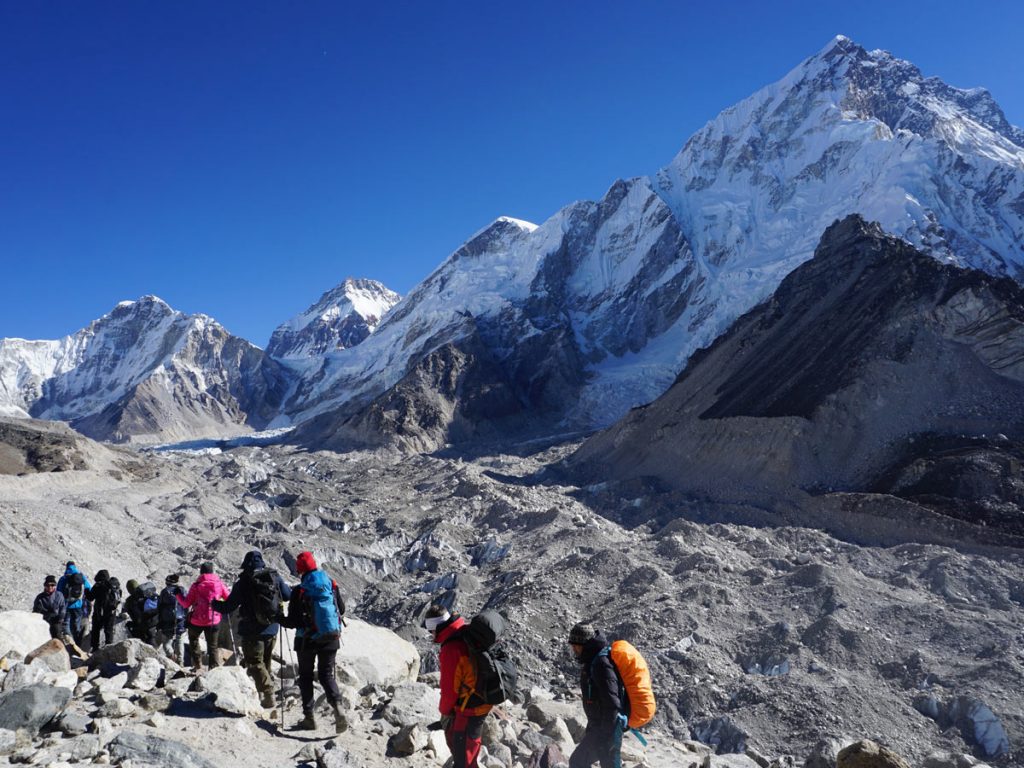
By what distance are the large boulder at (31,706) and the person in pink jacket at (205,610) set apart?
103 inches

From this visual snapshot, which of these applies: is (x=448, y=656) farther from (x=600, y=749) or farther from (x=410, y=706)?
(x=410, y=706)

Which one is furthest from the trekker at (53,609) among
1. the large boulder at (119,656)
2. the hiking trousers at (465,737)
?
the hiking trousers at (465,737)

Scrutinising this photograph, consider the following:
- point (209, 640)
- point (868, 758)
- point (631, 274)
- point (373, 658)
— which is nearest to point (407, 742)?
point (209, 640)

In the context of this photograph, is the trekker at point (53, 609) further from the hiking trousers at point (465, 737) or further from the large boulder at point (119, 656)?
the hiking trousers at point (465, 737)

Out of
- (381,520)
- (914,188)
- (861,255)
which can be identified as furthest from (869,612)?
(914,188)

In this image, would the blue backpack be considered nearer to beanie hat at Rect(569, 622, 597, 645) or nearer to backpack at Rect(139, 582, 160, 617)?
beanie hat at Rect(569, 622, 597, 645)

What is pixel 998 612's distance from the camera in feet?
59.3

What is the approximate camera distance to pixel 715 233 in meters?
104

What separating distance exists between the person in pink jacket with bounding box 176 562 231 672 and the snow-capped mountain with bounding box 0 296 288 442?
118717 millimetres

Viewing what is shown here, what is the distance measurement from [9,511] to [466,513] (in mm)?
18299

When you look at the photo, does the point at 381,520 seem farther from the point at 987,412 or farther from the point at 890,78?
the point at 890,78

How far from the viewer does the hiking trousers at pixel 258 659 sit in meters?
7.68

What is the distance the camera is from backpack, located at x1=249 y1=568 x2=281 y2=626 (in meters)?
7.61

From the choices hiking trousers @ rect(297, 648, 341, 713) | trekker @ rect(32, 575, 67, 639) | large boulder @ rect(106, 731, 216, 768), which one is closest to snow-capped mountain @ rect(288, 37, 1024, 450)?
trekker @ rect(32, 575, 67, 639)
